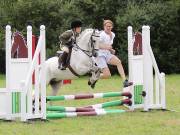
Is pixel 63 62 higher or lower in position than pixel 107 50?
lower

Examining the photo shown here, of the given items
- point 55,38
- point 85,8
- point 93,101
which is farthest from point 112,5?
point 93,101

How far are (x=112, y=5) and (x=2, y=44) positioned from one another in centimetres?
580

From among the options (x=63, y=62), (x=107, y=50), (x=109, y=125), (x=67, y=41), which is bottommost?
(x=109, y=125)

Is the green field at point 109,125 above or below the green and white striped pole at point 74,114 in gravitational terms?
below

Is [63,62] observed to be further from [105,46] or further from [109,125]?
[109,125]

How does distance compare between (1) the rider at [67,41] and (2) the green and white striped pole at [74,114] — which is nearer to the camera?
(2) the green and white striped pole at [74,114]

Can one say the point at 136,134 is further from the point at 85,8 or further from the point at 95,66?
the point at 85,8

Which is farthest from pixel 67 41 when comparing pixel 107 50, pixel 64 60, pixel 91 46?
pixel 107 50

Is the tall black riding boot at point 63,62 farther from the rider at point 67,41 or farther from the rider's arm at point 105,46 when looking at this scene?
the rider's arm at point 105,46

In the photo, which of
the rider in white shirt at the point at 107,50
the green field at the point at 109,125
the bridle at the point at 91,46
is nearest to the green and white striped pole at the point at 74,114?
the green field at the point at 109,125

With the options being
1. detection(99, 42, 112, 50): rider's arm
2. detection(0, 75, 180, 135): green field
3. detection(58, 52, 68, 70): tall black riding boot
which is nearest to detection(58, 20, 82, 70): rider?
detection(58, 52, 68, 70): tall black riding boot

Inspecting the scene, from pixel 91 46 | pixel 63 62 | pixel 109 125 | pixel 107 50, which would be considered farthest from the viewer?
pixel 107 50

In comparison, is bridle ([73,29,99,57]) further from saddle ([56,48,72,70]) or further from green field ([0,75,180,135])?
green field ([0,75,180,135])

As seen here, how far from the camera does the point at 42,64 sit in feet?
31.1
